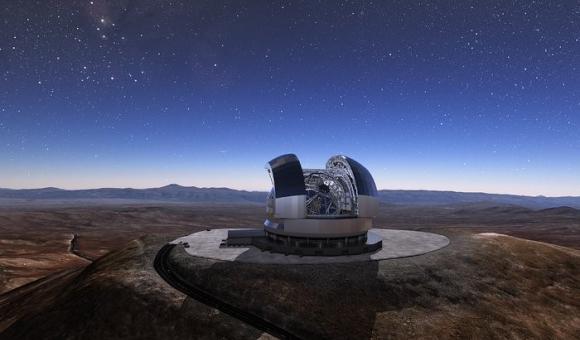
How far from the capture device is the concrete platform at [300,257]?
900 inches

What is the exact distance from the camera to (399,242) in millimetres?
29516

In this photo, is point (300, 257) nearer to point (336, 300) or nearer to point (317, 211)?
point (317, 211)

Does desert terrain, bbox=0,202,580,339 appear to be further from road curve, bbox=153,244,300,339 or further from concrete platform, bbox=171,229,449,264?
concrete platform, bbox=171,229,449,264

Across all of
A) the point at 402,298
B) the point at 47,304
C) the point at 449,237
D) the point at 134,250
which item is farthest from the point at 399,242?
the point at 47,304

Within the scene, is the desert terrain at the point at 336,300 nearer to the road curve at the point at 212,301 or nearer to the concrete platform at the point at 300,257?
the road curve at the point at 212,301

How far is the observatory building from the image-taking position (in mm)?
24719

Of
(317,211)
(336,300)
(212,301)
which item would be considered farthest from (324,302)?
(317,211)

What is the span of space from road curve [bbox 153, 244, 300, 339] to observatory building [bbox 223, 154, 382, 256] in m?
6.57

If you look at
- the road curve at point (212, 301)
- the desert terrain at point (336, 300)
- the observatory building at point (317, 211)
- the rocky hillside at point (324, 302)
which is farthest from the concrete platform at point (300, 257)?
the road curve at point (212, 301)

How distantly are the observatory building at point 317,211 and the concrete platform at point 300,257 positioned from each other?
93 cm

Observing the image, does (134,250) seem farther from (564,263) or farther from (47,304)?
(564,263)

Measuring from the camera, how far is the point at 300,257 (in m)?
23.7

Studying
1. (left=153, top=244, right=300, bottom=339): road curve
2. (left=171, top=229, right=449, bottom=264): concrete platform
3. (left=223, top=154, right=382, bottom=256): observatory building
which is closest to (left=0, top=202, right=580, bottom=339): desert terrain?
(left=153, top=244, right=300, bottom=339): road curve

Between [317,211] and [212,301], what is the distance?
13.0 m
